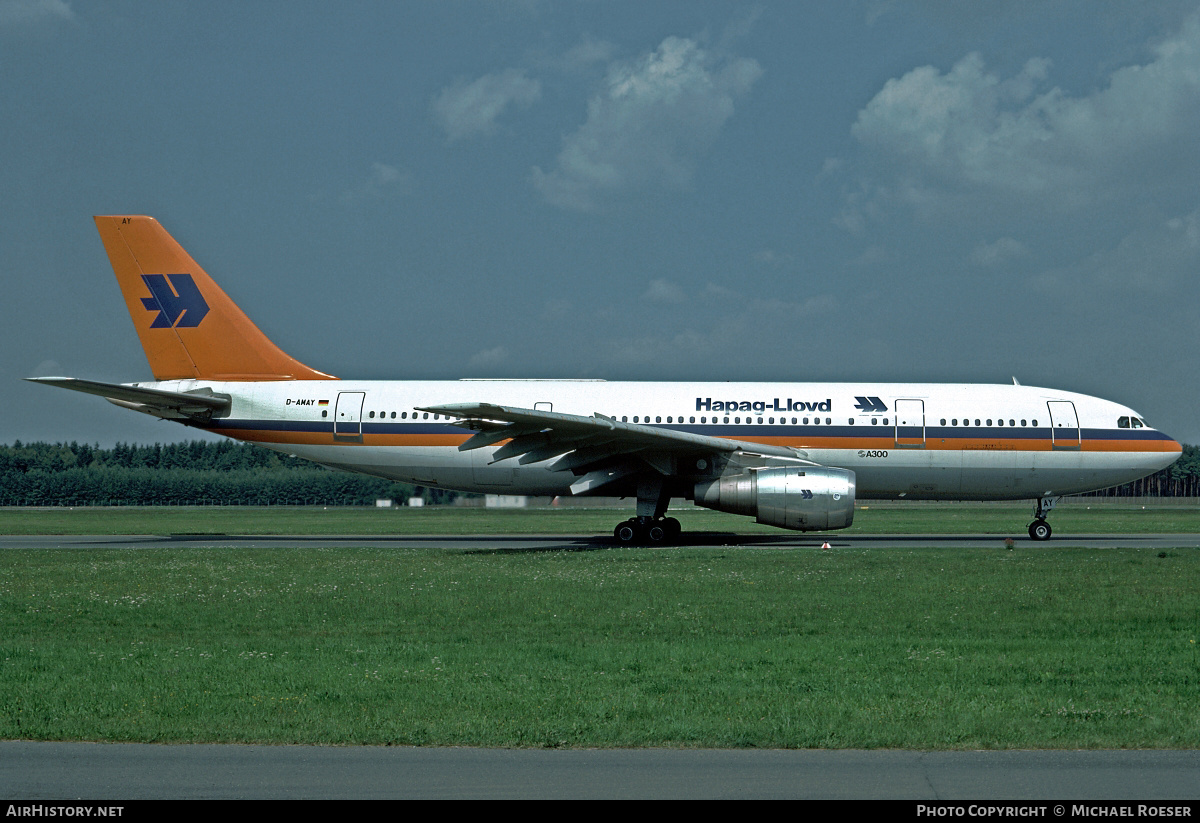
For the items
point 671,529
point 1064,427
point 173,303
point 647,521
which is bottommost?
point 671,529

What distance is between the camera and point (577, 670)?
9.35 m

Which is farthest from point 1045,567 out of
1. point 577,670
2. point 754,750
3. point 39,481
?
point 39,481

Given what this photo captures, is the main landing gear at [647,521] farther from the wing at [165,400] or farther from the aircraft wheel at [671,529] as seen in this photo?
the wing at [165,400]

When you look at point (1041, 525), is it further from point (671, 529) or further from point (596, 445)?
point (596, 445)

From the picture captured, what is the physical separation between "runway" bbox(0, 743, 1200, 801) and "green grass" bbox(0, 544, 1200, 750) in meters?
0.28

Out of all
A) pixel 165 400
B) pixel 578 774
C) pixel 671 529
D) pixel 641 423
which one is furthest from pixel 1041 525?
pixel 578 774

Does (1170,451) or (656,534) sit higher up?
(1170,451)

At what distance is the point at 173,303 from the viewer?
27312 mm

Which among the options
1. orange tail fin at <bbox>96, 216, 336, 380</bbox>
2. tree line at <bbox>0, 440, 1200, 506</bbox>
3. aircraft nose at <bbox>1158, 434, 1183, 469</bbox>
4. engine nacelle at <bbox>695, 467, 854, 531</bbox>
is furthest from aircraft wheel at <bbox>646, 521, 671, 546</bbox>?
tree line at <bbox>0, 440, 1200, 506</bbox>

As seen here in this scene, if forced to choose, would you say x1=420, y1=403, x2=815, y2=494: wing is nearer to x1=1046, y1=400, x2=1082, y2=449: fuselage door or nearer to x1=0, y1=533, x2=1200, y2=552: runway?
x1=0, y1=533, x2=1200, y2=552: runway

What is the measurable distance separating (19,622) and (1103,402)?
24142 millimetres

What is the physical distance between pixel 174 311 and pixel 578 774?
79.5 ft
